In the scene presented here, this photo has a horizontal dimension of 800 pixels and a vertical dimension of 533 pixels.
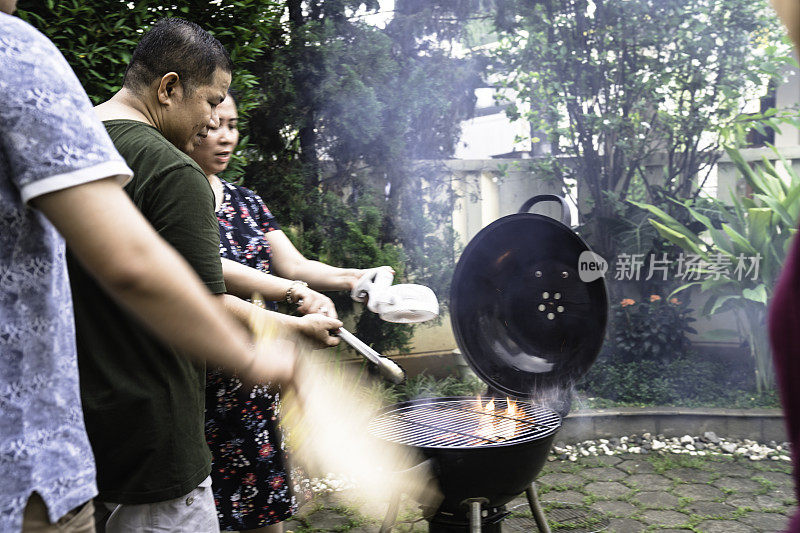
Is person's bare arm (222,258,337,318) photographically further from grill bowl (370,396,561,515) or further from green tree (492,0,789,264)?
green tree (492,0,789,264)

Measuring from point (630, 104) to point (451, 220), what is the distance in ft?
7.45

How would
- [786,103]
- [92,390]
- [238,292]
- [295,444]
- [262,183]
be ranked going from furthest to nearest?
1. [786,103]
2. [262,183]
3. [295,444]
4. [238,292]
5. [92,390]

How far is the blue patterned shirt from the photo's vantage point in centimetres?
96

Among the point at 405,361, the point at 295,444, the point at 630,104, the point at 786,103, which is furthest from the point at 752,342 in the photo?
the point at 295,444

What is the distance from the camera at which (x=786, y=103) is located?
8.02 m

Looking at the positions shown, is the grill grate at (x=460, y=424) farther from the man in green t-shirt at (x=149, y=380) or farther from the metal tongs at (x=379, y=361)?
the man in green t-shirt at (x=149, y=380)

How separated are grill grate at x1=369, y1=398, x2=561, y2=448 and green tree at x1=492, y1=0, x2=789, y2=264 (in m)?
4.09

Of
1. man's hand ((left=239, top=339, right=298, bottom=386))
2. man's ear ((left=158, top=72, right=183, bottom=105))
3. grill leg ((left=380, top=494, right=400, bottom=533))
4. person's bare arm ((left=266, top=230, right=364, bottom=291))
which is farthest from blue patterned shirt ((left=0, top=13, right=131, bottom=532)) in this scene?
grill leg ((left=380, top=494, right=400, bottom=533))

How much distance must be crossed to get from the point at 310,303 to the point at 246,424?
1.66 feet

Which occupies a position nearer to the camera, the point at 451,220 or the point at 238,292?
the point at 238,292

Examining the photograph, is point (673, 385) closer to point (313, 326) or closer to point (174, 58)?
point (313, 326)

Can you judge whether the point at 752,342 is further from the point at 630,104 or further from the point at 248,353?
the point at 248,353

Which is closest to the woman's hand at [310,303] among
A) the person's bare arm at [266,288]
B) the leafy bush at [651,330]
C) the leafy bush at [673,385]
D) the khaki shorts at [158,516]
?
the person's bare arm at [266,288]

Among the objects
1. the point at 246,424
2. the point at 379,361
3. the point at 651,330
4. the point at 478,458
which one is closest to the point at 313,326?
the point at 379,361
